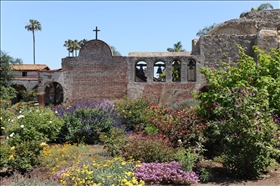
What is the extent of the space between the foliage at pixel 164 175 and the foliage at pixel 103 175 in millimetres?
271

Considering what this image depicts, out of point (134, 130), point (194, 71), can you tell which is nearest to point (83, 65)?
point (194, 71)

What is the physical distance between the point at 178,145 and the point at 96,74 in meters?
12.9

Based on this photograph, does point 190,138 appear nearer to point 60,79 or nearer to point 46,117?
point 46,117

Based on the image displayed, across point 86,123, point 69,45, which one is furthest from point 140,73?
point 69,45

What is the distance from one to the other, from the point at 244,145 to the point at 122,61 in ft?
46.1

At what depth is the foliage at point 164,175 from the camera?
630 centimetres

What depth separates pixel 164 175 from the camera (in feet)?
20.8

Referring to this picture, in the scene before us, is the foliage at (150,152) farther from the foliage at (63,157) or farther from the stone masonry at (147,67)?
Result: the stone masonry at (147,67)

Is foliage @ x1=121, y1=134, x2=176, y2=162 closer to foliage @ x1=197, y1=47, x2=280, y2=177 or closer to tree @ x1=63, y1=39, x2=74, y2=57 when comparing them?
foliage @ x1=197, y1=47, x2=280, y2=177

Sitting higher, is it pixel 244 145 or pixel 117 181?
pixel 244 145

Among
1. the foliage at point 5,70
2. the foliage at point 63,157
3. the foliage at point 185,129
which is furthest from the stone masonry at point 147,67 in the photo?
the foliage at point 63,157

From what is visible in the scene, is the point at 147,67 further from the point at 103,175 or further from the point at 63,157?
the point at 103,175

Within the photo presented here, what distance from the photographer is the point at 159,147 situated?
7355 millimetres

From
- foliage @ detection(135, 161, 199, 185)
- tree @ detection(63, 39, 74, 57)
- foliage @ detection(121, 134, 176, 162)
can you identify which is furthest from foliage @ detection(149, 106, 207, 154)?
tree @ detection(63, 39, 74, 57)
